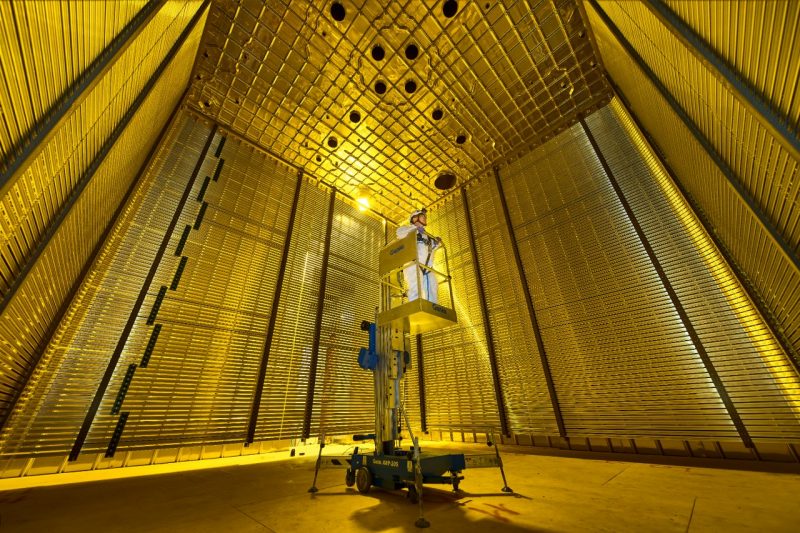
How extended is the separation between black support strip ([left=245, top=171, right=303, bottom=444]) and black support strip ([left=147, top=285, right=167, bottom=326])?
2431 mm

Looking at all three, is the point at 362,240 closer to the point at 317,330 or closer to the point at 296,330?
the point at 317,330

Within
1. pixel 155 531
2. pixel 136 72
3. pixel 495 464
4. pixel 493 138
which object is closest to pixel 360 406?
pixel 495 464

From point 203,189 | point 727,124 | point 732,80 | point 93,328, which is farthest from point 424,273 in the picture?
point 203,189

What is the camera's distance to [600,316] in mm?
7129

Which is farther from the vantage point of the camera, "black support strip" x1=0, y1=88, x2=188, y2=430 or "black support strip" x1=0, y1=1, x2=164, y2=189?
"black support strip" x1=0, y1=88, x2=188, y2=430

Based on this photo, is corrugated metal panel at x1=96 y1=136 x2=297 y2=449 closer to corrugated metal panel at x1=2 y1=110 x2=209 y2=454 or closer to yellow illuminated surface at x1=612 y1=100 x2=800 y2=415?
corrugated metal panel at x1=2 y1=110 x2=209 y2=454

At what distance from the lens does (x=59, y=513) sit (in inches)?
124

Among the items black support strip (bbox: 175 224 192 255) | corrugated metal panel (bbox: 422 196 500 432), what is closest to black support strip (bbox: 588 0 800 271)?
corrugated metal panel (bbox: 422 196 500 432)

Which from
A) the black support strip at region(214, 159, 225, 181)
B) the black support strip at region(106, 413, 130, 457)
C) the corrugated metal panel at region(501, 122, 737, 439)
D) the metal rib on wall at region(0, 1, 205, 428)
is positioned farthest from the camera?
the black support strip at region(214, 159, 225, 181)

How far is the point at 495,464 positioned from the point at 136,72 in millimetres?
7659

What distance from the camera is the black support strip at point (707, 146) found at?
3.83m

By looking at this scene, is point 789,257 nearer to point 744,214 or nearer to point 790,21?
point 744,214

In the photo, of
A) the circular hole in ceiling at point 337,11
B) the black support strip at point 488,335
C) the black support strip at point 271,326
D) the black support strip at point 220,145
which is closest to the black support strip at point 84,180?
the circular hole in ceiling at point 337,11

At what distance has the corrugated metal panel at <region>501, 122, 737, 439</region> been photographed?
5879mm
